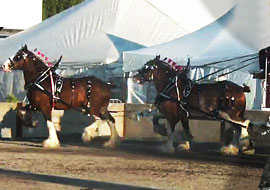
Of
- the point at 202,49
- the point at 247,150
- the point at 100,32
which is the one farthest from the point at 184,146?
the point at 100,32

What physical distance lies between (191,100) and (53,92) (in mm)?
3207

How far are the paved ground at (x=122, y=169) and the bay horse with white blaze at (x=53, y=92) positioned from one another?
0.74 m

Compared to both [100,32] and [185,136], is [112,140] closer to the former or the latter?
[185,136]

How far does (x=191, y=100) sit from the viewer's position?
15.1m

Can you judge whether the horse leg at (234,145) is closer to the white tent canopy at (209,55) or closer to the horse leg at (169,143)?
the horse leg at (169,143)

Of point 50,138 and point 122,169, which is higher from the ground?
point 50,138

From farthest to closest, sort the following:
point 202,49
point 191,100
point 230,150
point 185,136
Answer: point 202,49
point 185,136
point 191,100
point 230,150

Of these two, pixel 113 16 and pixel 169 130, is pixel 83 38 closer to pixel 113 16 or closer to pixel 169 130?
pixel 113 16

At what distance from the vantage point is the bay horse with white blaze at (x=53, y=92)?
52.2ft

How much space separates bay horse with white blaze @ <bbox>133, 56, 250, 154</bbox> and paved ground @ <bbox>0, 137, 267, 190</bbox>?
661mm

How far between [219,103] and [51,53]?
885 cm

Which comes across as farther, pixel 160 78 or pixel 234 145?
pixel 160 78

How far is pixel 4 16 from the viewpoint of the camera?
132 feet

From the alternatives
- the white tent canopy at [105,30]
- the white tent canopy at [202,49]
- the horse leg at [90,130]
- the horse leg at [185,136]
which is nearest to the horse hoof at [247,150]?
the horse leg at [185,136]
